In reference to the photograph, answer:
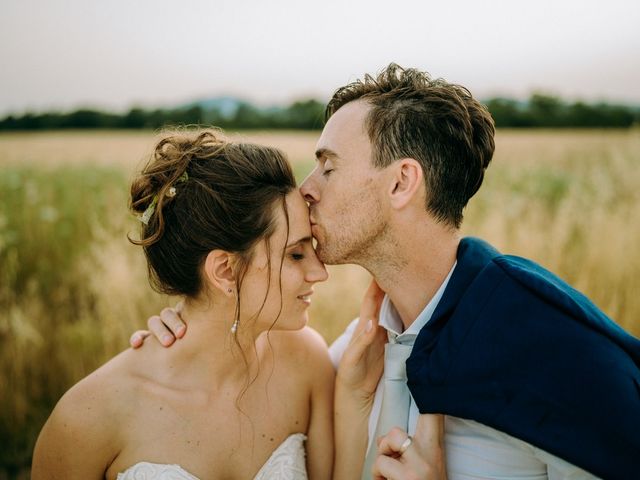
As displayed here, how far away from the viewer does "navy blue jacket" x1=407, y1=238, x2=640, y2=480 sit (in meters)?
1.99

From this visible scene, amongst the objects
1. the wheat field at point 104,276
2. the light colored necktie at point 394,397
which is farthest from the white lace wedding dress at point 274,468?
the wheat field at point 104,276

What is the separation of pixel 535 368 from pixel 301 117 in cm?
3218

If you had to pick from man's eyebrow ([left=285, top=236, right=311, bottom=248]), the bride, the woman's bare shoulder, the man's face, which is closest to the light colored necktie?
the bride

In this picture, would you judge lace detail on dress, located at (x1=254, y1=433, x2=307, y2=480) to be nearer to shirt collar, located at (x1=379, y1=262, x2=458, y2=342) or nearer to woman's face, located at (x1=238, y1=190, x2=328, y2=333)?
woman's face, located at (x1=238, y1=190, x2=328, y2=333)

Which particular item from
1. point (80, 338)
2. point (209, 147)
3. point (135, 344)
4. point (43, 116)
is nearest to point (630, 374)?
point (209, 147)

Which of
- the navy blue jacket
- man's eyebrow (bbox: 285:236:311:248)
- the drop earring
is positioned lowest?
the drop earring

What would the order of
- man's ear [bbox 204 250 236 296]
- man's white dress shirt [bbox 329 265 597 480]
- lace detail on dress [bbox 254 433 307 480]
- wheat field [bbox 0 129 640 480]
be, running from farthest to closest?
wheat field [bbox 0 129 640 480], lace detail on dress [bbox 254 433 307 480], man's ear [bbox 204 250 236 296], man's white dress shirt [bbox 329 265 597 480]

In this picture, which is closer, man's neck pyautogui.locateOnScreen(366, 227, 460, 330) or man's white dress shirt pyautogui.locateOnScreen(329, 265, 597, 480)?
man's white dress shirt pyautogui.locateOnScreen(329, 265, 597, 480)

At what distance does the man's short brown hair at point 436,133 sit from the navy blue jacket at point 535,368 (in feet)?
1.98

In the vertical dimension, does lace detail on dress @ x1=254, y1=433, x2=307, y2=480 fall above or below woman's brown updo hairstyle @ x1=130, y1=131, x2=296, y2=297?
below

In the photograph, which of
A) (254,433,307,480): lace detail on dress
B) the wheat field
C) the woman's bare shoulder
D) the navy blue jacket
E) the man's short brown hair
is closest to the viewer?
the navy blue jacket

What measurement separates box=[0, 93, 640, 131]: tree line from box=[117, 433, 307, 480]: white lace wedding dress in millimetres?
22777

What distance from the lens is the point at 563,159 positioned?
15820mm

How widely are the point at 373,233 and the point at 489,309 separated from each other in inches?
29.8
